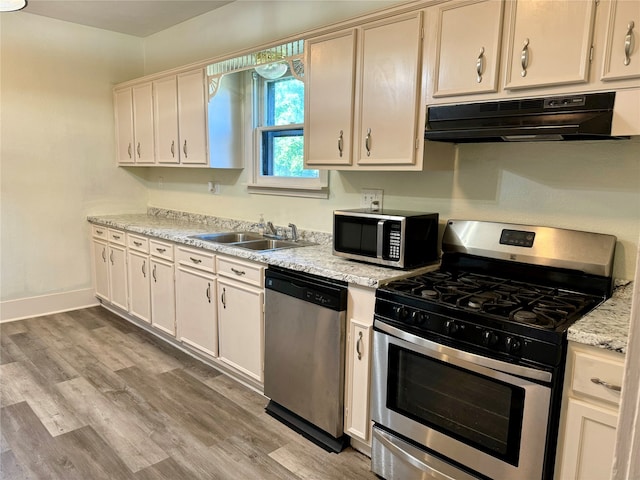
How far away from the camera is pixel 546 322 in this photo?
1.57 meters

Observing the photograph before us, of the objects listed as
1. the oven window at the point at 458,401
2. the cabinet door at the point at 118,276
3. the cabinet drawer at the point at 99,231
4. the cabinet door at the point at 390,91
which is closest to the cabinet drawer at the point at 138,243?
the cabinet door at the point at 118,276

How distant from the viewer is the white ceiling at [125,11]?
3711 millimetres

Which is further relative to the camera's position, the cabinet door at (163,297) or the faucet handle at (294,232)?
the cabinet door at (163,297)

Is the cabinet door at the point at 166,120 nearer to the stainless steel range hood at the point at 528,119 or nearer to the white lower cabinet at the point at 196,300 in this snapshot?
the white lower cabinet at the point at 196,300

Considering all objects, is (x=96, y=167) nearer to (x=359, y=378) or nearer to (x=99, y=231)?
(x=99, y=231)

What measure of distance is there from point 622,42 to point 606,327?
1.01m

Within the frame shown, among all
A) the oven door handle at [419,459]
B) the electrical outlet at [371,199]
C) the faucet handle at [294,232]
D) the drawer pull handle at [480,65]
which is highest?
the drawer pull handle at [480,65]

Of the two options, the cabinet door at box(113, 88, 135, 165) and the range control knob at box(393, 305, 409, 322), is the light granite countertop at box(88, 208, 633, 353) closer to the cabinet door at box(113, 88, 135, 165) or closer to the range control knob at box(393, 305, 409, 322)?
the range control knob at box(393, 305, 409, 322)

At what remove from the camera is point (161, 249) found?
138 inches

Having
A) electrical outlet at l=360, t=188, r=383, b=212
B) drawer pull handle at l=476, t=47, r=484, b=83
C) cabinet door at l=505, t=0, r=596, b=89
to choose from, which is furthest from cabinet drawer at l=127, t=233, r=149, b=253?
cabinet door at l=505, t=0, r=596, b=89

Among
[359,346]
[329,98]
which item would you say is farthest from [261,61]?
[359,346]

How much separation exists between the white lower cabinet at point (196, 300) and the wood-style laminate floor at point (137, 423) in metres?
0.22

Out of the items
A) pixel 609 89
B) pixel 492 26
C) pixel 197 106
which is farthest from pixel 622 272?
pixel 197 106

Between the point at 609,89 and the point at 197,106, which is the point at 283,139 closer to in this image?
the point at 197,106
